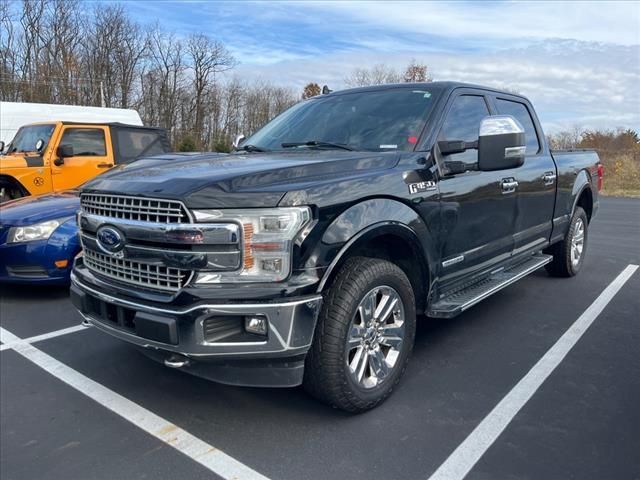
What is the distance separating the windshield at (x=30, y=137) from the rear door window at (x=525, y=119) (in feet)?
25.4

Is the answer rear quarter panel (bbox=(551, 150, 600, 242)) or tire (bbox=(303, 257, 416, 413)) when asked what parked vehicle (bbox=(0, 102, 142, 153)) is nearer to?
rear quarter panel (bbox=(551, 150, 600, 242))

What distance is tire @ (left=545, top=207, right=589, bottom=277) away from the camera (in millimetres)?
5926

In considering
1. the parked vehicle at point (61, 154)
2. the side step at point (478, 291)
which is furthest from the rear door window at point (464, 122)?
the parked vehicle at point (61, 154)

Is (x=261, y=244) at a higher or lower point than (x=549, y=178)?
lower

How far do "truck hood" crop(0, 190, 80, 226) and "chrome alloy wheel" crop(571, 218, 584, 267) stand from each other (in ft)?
17.7

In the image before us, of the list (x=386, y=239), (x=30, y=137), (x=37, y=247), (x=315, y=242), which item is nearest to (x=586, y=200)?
(x=386, y=239)

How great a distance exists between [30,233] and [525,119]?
16.1 ft

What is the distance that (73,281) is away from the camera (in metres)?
3.33

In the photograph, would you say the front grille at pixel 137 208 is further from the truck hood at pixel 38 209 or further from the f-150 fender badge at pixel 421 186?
the truck hood at pixel 38 209

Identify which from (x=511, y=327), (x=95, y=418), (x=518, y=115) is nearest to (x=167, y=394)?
(x=95, y=418)

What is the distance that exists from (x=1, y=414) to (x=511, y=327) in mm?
3723

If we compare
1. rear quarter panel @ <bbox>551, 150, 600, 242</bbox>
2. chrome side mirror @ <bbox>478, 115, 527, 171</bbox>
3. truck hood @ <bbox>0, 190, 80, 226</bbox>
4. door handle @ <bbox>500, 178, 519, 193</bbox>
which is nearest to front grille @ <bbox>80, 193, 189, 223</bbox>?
chrome side mirror @ <bbox>478, 115, 527, 171</bbox>

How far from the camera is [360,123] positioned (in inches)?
150

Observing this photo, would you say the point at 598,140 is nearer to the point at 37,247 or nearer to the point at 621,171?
the point at 621,171
